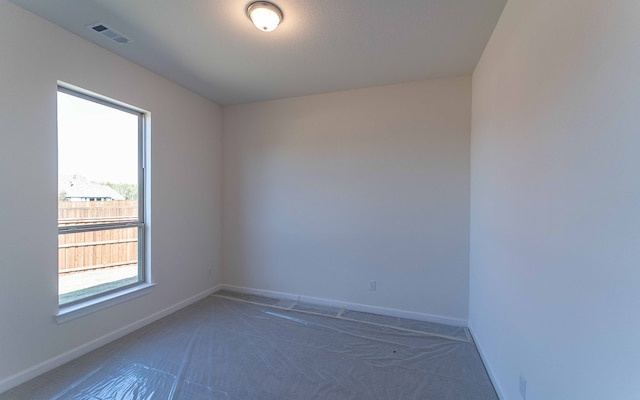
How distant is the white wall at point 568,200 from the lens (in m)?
0.81

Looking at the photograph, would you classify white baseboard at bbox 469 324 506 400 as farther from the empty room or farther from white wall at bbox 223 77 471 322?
white wall at bbox 223 77 471 322

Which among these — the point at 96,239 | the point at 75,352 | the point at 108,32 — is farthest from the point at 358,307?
the point at 108,32

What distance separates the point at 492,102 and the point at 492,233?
110 cm

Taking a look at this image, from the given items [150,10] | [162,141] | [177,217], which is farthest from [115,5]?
[177,217]

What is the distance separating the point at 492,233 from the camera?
7.06ft

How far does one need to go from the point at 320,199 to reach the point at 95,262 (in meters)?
2.54

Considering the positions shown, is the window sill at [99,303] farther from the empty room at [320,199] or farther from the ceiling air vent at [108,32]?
the ceiling air vent at [108,32]

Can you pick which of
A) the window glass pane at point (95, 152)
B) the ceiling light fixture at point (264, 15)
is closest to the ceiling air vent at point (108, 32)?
the window glass pane at point (95, 152)

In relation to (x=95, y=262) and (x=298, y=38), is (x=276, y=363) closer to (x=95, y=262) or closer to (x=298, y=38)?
(x=95, y=262)

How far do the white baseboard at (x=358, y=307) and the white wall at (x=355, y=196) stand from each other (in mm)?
50

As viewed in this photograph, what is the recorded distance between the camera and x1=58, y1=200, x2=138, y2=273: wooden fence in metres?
2.37

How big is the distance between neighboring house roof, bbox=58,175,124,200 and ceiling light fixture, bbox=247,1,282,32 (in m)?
2.18

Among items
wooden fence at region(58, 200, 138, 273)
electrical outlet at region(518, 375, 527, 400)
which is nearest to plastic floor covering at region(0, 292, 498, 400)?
electrical outlet at region(518, 375, 527, 400)

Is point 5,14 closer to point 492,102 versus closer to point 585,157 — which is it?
point 585,157
